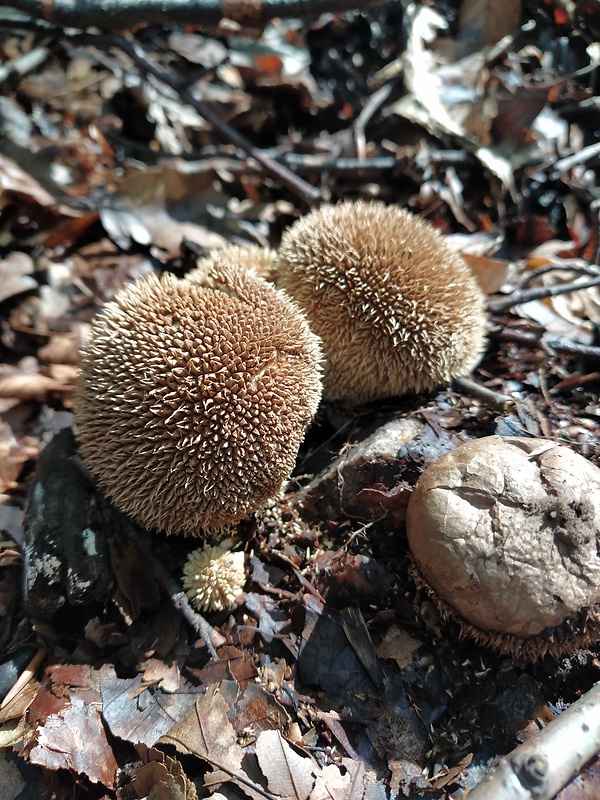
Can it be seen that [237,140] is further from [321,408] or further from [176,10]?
[321,408]

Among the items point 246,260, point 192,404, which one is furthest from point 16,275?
point 192,404

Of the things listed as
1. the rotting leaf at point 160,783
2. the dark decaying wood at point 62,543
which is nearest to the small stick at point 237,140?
the dark decaying wood at point 62,543

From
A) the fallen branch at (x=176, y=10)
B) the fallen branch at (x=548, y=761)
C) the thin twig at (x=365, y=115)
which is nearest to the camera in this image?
the fallen branch at (x=548, y=761)

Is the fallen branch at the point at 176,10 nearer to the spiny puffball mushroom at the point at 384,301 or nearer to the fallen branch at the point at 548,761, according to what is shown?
the spiny puffball mushroom at the point at 384,301

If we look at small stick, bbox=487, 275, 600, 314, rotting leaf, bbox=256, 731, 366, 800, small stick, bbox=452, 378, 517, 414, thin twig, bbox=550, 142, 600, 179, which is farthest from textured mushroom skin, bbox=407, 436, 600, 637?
thin twig, bbox=550, 142, 600, 179

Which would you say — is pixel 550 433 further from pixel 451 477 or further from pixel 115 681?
pixel 115 681

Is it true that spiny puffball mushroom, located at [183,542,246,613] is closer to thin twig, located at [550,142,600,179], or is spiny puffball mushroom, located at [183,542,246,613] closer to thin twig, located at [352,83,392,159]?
thin twig, located at [352,83,392,159]
